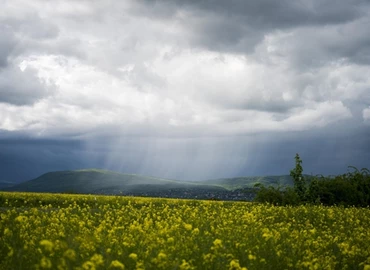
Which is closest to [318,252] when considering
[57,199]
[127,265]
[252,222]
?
[252,222]

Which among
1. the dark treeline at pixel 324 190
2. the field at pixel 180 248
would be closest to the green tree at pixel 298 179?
the dark treeline at pixel 324 190

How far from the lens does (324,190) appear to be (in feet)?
99.6

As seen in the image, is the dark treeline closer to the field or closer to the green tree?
the green tree

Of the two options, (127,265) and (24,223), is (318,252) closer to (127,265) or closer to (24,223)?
(127,265)

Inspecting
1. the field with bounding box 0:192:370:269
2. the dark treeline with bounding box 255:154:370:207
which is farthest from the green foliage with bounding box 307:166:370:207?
the field with bounding box 0:192:370:269

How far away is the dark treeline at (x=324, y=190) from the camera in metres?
29.5

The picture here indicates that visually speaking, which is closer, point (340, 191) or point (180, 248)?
point (180, 248)

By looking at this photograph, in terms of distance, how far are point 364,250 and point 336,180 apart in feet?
66.7

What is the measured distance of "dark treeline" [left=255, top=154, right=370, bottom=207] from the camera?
2947 centimetres

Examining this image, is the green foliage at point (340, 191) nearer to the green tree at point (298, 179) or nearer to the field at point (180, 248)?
the green tree at point (298, 179)

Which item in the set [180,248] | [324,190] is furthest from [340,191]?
[180,248]

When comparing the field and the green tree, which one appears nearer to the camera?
the field

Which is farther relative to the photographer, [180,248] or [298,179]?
[298,179]

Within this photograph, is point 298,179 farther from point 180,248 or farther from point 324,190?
point 180,248
